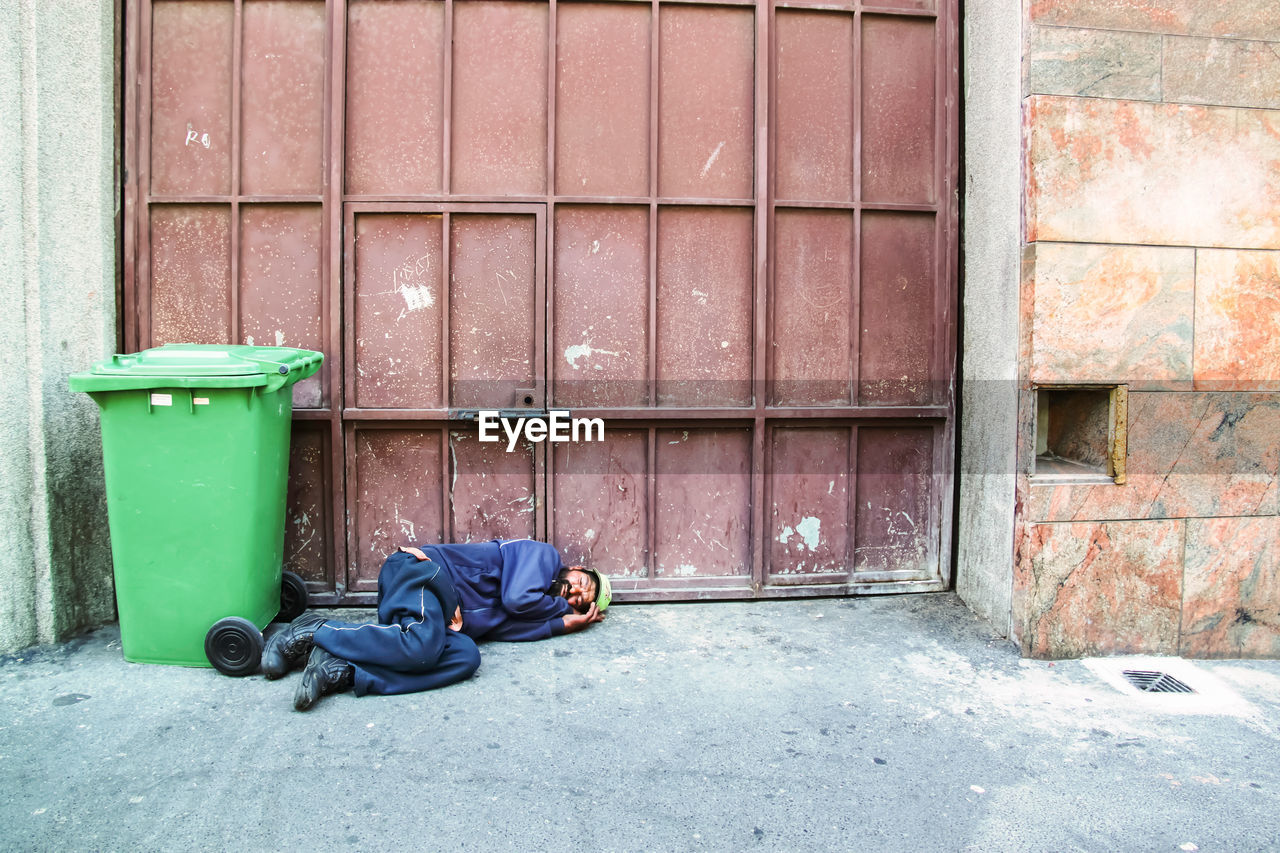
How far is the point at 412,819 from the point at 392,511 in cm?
199

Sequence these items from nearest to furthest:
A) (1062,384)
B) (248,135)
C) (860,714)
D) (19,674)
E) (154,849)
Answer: (154,849) → (860,714) → (19,674) → (1062,384) → (248,135)

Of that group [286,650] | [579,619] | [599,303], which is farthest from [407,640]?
[599,303]

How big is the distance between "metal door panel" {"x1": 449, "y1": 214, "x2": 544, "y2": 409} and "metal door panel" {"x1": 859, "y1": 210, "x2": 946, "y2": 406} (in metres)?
1.76

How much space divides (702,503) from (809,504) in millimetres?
587

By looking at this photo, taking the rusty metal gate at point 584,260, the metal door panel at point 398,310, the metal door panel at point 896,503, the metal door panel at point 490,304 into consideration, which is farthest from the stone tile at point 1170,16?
the metal door panel at point 398,310

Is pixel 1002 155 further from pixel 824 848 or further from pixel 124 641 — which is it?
pixel 124 641

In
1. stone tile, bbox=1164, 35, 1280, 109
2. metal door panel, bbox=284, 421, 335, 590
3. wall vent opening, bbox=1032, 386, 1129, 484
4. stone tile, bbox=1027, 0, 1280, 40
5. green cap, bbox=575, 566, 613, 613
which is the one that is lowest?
green cap, bbox=575, 566, 613, 613

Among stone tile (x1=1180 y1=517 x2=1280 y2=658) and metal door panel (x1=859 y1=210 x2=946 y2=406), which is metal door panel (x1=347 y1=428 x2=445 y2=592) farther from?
stone tile (x1=1180 y1=517 x2=1280 y2=658)

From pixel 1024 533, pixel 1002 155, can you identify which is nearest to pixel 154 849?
pixel 1024 533

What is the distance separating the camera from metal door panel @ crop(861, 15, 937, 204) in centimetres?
421

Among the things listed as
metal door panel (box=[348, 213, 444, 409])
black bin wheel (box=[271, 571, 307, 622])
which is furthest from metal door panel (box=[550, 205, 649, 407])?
black bin wheel (box=[271, 571, 307, 622])

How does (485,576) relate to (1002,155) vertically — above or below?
below

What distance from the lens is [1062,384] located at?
364 centimetres

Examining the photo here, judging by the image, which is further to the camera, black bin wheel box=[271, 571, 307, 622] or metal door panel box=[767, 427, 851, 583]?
metal door panel box=[767, 427, 851, 583]
